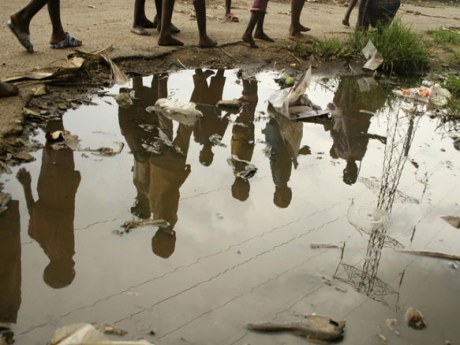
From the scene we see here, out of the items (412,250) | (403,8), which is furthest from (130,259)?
(403,8)

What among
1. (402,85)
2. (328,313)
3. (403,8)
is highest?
(403,8)

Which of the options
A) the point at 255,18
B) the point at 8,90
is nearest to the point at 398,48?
the point at 255,18

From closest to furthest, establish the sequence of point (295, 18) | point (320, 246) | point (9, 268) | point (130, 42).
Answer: point (9, 268), point (320, 246), point (130, 42), point (295, 18)

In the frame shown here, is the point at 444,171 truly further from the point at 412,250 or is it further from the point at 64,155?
the point at 64,155

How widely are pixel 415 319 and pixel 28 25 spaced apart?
410cm

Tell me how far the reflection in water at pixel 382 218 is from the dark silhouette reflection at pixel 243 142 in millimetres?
680

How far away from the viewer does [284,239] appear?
7.94 ft

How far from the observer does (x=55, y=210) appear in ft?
8.11

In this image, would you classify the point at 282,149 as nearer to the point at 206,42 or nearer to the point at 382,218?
the point at 382,218

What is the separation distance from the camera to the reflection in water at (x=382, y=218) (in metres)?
2.15

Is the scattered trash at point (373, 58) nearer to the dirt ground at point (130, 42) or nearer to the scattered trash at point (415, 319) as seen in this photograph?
the dirt ground at point (130, 42)

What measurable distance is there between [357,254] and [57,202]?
1636mm

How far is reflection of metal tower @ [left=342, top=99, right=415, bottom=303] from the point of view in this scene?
2.15 meters

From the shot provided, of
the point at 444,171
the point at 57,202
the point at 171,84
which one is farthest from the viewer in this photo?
the point at 171,84
